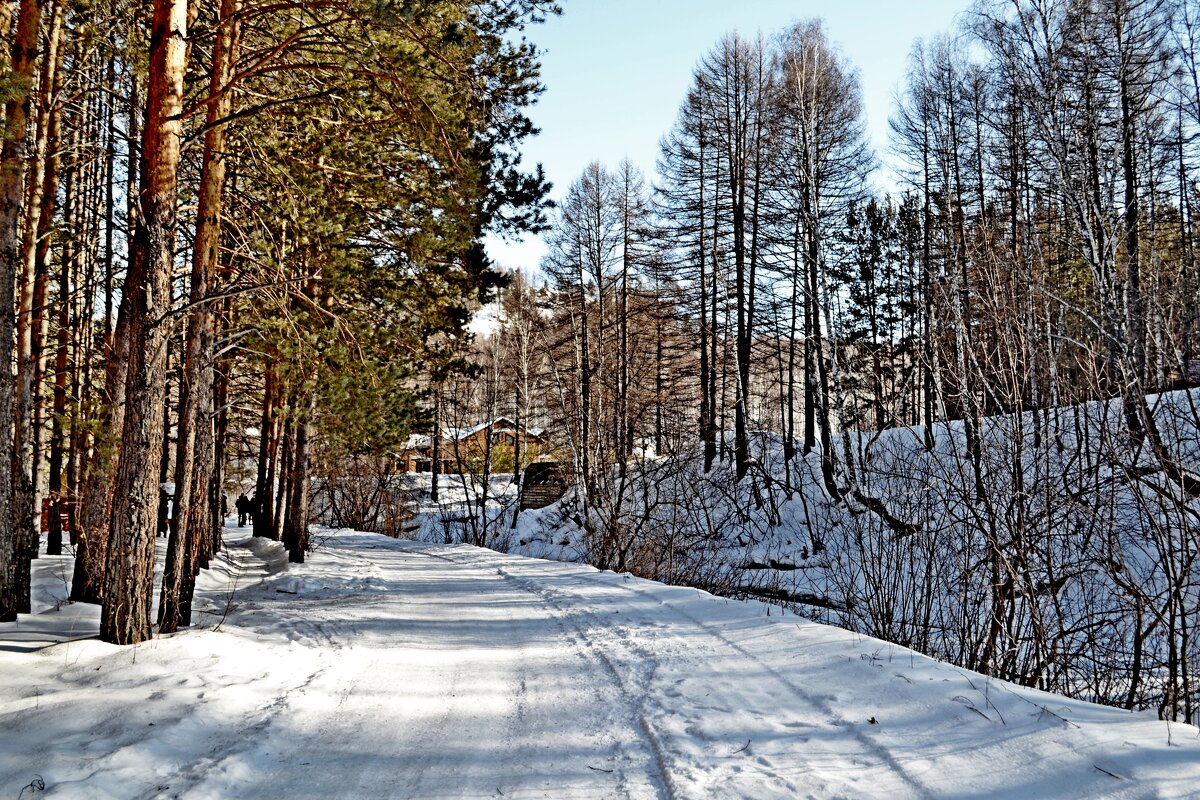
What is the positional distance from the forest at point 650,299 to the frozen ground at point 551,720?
1.09 m

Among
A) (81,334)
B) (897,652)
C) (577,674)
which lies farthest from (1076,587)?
(81,334)

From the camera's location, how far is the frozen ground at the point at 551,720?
139 inches

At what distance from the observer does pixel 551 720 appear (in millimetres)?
4605

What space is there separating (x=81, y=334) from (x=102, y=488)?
8.53 m

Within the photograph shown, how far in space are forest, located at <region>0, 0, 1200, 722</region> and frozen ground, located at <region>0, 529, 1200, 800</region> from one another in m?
1.09

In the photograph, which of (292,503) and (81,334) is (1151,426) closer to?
(292,503)

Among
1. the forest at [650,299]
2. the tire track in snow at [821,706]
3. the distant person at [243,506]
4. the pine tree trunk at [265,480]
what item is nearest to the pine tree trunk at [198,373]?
the forest at [650,299]

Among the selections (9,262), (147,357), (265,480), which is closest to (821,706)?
(147,357)

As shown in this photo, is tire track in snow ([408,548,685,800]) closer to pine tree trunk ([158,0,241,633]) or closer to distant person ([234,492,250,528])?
pine tree trunk ([158,0,241,633])

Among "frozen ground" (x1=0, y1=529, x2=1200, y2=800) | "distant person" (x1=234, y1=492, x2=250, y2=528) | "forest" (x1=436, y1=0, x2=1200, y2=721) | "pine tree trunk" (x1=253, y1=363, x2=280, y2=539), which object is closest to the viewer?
"frozen ground" (x1=0, y1=529, x2=1200, y2=800)

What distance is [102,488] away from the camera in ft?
28.4

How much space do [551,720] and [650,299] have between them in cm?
2346

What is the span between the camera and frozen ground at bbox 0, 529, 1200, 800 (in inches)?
139

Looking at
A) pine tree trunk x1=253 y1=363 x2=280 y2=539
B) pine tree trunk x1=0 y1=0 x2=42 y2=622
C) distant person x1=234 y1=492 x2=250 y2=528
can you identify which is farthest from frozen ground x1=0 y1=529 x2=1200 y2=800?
distant person x1=234 y1=492 x2=250 y2=528
